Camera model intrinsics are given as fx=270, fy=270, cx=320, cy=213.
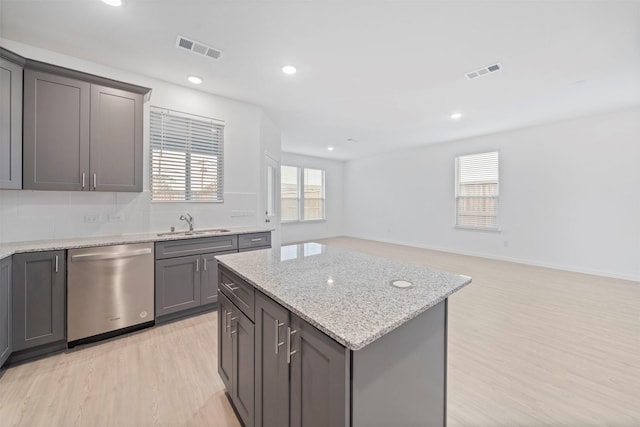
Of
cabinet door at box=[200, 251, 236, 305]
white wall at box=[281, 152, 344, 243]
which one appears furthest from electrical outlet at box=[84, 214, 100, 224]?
white wall at box=[281, 152, 344, 243]

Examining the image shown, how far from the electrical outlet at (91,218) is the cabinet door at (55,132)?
435 mm

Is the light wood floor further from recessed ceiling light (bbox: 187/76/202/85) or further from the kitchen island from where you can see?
recessed ceiling light (bbox: 187/76/202/85)

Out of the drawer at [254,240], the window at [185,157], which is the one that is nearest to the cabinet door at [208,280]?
the drawer at [254,240]

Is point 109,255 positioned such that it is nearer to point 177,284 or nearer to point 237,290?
point 177,284

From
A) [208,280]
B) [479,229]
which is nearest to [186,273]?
[208,280]

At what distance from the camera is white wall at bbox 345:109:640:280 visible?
4.46m

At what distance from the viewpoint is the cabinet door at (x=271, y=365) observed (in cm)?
115

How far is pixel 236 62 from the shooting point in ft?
9.70

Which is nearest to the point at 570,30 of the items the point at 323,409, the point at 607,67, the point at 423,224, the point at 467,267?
the point at 607,67

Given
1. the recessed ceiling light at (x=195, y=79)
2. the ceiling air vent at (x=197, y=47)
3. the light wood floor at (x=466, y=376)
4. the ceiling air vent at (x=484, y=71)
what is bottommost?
the light wood floor at (x=466, y=376)

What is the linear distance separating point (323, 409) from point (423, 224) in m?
7.05

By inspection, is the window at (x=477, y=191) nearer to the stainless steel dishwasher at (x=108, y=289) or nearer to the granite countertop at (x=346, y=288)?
the granite countertop at (x=346, y=288)

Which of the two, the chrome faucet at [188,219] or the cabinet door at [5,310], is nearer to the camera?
the cabinet door at [5,310]

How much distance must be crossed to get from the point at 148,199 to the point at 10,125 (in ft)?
4.12
